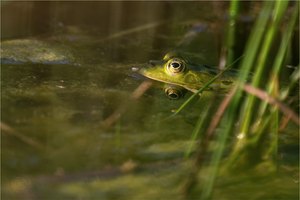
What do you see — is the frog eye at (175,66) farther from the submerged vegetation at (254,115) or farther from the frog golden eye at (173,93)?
the submerged vegetation at (254,115)

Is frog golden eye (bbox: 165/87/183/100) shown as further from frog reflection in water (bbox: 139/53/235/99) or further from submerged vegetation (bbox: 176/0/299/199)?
submerged vegetation (bbox: 176/0/299/199)

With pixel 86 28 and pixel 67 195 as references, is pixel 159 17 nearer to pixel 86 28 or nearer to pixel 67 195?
pixel 86 28

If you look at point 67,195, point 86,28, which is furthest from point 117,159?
point 86,28

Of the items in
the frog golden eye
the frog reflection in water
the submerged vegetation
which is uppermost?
the frog reflection in water

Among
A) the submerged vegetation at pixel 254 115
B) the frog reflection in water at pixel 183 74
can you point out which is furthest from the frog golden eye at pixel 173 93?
the submerged vegetation at pixel 254 115

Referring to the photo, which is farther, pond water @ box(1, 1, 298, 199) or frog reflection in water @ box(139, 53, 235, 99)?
frog reflection in water @ box(139, 53, 235, 99)

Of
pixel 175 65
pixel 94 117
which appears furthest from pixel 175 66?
pixel 94 117

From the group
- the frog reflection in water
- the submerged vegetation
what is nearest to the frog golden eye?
the frog reflection in water

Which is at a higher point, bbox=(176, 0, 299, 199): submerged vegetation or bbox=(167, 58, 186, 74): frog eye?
bbox=(167, 58, 186, 74): frog eye
